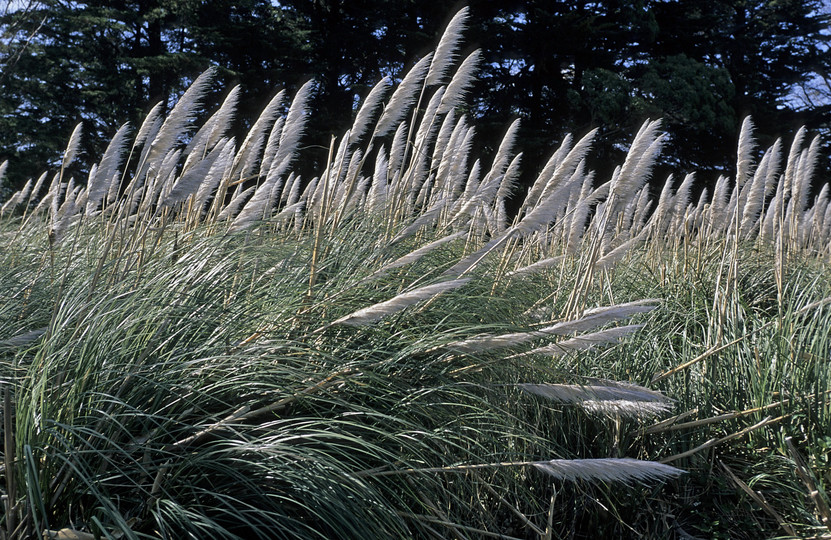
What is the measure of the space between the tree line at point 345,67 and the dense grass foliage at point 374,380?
553 inches

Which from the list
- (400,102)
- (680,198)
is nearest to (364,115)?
(400,102)

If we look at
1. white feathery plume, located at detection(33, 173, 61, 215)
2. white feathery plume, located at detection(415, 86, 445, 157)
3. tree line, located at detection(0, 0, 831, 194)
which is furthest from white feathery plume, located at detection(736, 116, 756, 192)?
tree line, located at detection(0, 0, 831, 194)

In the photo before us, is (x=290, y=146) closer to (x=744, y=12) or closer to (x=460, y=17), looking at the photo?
(x=460, y=17)

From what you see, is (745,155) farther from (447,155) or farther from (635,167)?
(447,155)

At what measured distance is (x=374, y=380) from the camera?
82.8 inches

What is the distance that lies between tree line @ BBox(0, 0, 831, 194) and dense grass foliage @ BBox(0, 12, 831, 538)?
46.1ft

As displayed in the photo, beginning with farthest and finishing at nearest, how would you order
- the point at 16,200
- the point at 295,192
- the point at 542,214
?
the point at 16,200 < the point at 295,192 < the point at 542,214

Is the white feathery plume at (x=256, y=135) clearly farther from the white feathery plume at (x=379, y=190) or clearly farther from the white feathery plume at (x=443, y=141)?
the white feathery plume at (x=443, y=141)

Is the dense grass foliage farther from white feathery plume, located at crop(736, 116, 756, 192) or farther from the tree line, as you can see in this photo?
the tree line

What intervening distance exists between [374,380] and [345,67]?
1711 cm

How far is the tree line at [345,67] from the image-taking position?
17.1 metres

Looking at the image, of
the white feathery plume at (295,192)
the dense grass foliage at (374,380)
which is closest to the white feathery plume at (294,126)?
the dense grass foliage at (374,380)

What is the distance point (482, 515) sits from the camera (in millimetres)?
2316

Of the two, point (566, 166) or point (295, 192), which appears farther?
point (295, 192)
